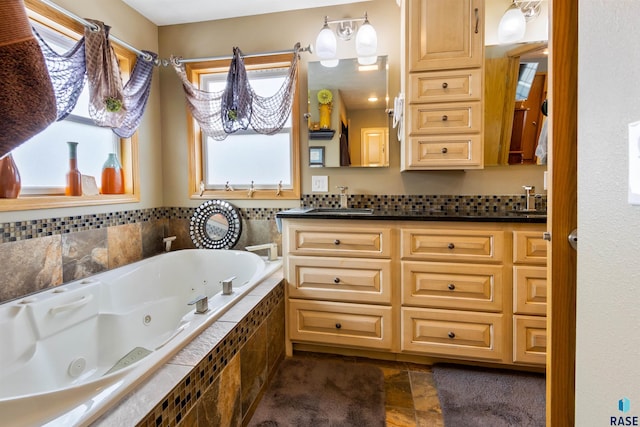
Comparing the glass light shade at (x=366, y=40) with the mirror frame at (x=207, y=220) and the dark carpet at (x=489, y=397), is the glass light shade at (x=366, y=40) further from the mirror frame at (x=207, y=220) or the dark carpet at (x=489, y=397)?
the dark carpet at (x=489, y=397)

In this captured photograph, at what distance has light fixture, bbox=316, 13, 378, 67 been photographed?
2.17 meters

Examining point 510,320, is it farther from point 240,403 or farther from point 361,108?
point 361,108

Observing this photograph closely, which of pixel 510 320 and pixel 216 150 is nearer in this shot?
pixel 510 320

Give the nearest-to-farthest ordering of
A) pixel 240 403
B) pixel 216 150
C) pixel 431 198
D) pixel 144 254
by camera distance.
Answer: pixel 240 403 < pixel 431 198 < pixel 144 254 < pixel 216 150

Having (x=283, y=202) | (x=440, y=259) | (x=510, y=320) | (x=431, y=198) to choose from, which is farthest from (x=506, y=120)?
(x=283, y=202)

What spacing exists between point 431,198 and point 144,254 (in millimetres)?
2189

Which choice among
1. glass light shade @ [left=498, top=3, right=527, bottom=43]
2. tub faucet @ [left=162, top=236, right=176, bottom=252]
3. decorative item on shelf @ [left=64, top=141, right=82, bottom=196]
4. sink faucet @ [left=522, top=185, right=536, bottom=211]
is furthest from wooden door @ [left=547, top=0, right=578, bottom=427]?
tub faucet @ [left=162, top=236, right=176, bottom=252]

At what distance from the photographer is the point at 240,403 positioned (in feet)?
4.32

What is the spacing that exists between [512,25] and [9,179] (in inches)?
118

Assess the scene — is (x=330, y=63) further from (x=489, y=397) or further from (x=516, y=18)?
(x=489, y=397)

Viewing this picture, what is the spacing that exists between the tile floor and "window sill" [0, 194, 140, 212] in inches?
62.5

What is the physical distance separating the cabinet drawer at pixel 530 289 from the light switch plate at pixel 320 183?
1.32m

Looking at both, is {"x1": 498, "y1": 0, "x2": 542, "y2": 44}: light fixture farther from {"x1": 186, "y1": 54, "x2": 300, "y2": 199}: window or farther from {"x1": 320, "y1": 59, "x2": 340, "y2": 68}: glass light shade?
{"x1": 186, "y1": 54, "x2": 300, "y2": 199}: window

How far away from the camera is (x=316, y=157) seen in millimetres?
2373
